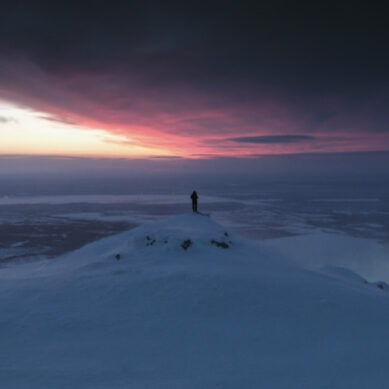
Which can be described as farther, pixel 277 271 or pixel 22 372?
pixel 277 271

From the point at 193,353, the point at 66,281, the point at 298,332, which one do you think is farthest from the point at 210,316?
the point at 66,281

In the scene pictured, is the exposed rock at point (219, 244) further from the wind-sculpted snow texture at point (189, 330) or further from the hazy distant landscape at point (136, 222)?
the hazy distant landscape at point (136, 222)

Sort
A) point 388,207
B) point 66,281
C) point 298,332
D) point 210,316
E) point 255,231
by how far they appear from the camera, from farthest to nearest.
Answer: point 388,207 < point 255,231 < point 66,281 < point 210,316 < point 298,332

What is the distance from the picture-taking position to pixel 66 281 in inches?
418

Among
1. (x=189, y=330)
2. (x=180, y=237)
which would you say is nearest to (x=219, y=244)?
(x=180, y=237)

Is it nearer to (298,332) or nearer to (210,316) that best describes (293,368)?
(298,332)

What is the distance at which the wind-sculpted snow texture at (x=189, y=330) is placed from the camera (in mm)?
5945

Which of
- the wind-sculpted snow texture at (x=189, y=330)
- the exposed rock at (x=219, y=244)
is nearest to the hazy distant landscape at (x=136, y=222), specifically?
the exposed rock at (x=219, y=244)

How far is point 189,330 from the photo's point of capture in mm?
7645

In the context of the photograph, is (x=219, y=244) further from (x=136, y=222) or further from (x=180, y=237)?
(x=136, y=222)

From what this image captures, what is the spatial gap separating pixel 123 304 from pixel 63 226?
39.1m

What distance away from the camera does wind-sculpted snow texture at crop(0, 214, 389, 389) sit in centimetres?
595

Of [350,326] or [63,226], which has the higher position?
[350,326]

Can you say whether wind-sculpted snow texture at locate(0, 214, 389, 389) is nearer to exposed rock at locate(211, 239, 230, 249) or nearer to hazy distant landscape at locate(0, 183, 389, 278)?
exposed rock at locate(211, 239, 230, 249)
